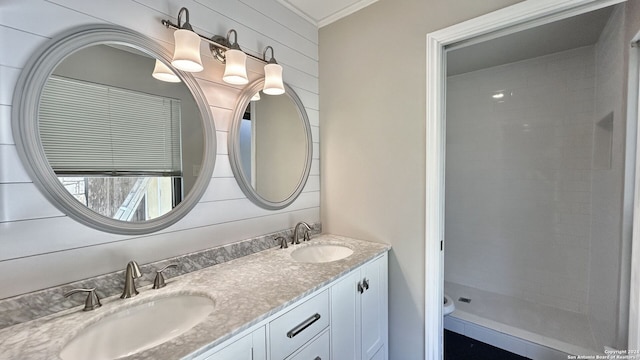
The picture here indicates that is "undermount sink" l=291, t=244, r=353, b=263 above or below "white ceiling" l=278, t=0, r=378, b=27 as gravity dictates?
below

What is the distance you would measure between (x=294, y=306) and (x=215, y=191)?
28.3 inches

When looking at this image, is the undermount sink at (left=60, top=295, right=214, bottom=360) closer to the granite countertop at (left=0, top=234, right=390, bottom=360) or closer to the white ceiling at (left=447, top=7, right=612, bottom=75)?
the granite countertop at (left=0, top=234, right=390, bottom=360)

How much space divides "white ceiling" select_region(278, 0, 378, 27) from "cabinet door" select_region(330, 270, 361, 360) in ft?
5.48

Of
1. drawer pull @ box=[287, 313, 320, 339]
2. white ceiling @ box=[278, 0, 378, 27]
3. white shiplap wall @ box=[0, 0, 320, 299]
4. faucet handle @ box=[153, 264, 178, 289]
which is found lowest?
drawer pull @ box=[287, 313, 320, 339]

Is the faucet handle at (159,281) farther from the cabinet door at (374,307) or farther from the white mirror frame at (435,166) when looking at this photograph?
the white mirror frame at (435,166)

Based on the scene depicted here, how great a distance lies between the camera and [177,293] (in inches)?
40.1

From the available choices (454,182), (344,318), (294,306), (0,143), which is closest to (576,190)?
(454,182)

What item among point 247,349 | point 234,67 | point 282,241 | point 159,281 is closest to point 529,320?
point 282,241

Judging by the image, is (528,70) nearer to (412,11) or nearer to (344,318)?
(412,11)

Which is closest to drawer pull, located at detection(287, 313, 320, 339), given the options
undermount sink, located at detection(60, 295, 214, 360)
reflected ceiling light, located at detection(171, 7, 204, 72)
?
undermount sink, located at detection(60, 295, 214, 360)

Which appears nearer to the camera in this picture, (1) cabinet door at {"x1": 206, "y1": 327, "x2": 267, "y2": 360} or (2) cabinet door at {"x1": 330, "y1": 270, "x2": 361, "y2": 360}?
(1) cabinet door at {"x1": 206, "y1": 327, "x2": 267, "y2": 360}

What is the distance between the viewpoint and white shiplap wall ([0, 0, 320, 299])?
2.64 ft

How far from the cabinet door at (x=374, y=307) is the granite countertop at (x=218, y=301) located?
Answer: 0.10 m

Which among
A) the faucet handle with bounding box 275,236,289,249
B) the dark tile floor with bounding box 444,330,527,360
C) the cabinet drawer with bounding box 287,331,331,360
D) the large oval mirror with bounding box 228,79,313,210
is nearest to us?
the cabinet drawer with bounding box 287,331,331,360
